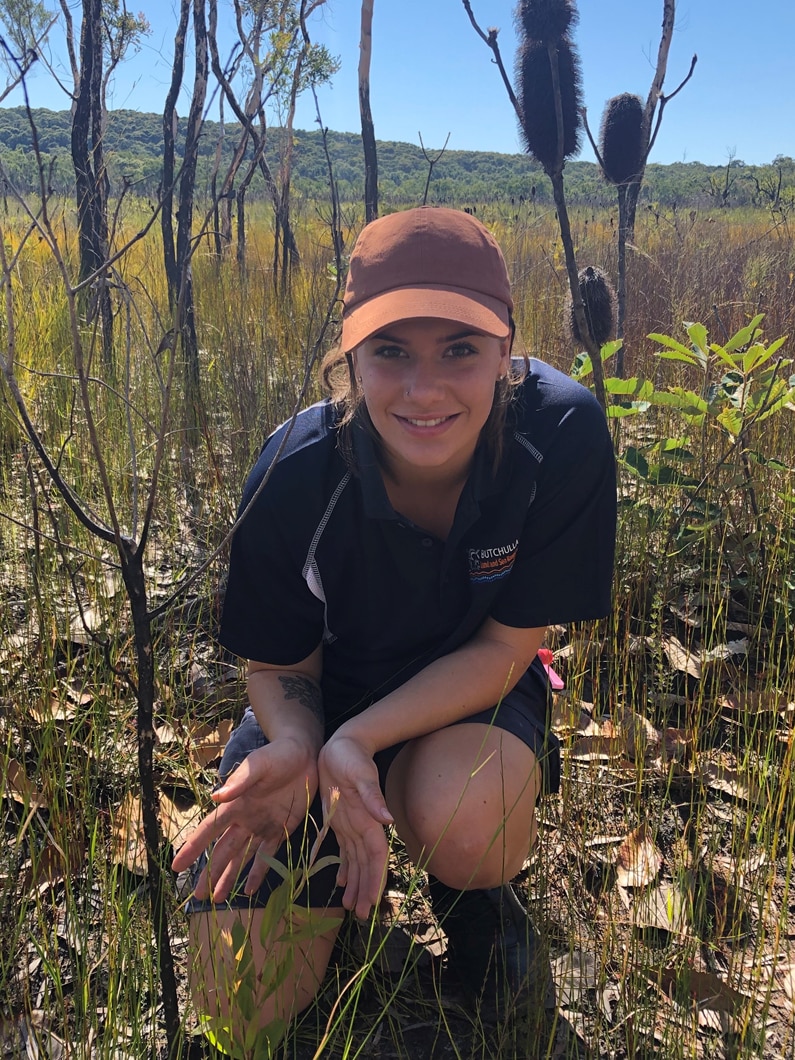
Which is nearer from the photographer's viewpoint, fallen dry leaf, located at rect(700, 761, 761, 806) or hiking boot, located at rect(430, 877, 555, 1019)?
hiking boot, located at rect(430, 877, 555, 1019)

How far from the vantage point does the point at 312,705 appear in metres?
1.43

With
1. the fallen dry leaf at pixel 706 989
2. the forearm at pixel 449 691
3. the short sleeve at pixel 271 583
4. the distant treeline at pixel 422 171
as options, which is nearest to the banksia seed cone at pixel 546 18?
the short sleeve at pixel 271 583

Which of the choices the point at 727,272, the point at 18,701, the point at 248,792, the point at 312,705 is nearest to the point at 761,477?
the point at 312,705

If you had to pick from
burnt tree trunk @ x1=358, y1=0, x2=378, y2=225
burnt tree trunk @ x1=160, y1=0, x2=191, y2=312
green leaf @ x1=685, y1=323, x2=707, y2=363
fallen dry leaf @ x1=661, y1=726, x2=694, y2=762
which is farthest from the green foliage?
burnt tree trunk @ x1=358, y1=0, x2=378, y2=225

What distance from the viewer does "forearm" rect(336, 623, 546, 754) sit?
1284 mm

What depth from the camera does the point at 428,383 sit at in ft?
4.11

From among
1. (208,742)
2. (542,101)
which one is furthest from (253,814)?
(542,101)

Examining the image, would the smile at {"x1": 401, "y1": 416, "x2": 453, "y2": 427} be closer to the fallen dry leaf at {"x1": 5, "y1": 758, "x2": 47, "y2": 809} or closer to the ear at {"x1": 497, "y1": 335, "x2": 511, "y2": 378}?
the ear at {"x1": 497, "y1": 335, "x2": 511, "y2": 378}

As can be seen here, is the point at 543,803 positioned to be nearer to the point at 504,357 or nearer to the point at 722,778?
the point at 722,778

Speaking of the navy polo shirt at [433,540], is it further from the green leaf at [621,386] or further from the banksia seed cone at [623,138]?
the banksia seed cone at [623,138]

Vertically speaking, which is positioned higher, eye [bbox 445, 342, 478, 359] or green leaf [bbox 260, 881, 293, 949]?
eye [bbox 445, 342, 478, 359]

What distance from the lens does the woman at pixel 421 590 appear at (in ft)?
4.09

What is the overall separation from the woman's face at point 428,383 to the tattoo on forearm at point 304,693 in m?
0.45

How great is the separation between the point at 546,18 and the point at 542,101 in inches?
8.0
